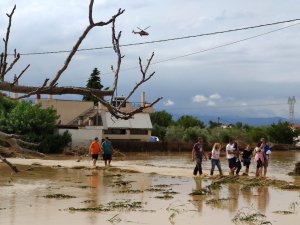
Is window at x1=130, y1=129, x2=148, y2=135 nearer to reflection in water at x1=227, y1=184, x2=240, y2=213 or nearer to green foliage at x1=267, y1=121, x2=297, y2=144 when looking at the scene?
green foliage at x1=267, y1=121, x2=297, y2=144

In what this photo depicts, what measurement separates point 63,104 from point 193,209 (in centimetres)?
5554

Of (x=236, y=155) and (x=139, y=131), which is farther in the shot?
(x=139, y=131)

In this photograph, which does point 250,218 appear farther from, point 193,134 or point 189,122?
point 189,122

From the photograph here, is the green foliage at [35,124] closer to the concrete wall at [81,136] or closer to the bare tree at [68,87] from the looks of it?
the concrete wall at [81,136]

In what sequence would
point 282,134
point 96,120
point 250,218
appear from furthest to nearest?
point 282,134 → point 96,120 → point 250,218

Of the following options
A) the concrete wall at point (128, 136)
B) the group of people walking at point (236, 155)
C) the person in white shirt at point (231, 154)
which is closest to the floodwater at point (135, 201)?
the group of people walking at point (236, 155)

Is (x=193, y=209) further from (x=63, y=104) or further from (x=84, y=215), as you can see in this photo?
(x=63, y=104)

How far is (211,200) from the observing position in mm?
16859

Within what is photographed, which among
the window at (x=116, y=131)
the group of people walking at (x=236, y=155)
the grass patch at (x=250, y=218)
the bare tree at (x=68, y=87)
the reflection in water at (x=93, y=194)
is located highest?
the window at (x=116, y=131)

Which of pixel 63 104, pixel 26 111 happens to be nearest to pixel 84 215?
pixel 26 111

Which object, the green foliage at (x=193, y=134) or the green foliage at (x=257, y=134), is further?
the green foliage at (x=257, y=134)

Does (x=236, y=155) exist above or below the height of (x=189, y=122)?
below

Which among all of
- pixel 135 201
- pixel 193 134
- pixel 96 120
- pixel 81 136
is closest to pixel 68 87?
pixel 135 201

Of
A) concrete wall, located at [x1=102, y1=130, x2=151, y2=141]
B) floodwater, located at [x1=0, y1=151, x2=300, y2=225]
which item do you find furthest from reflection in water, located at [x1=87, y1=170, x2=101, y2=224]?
concrete wall, located at [x1=102, y1=130, x2=151, y2=141]
